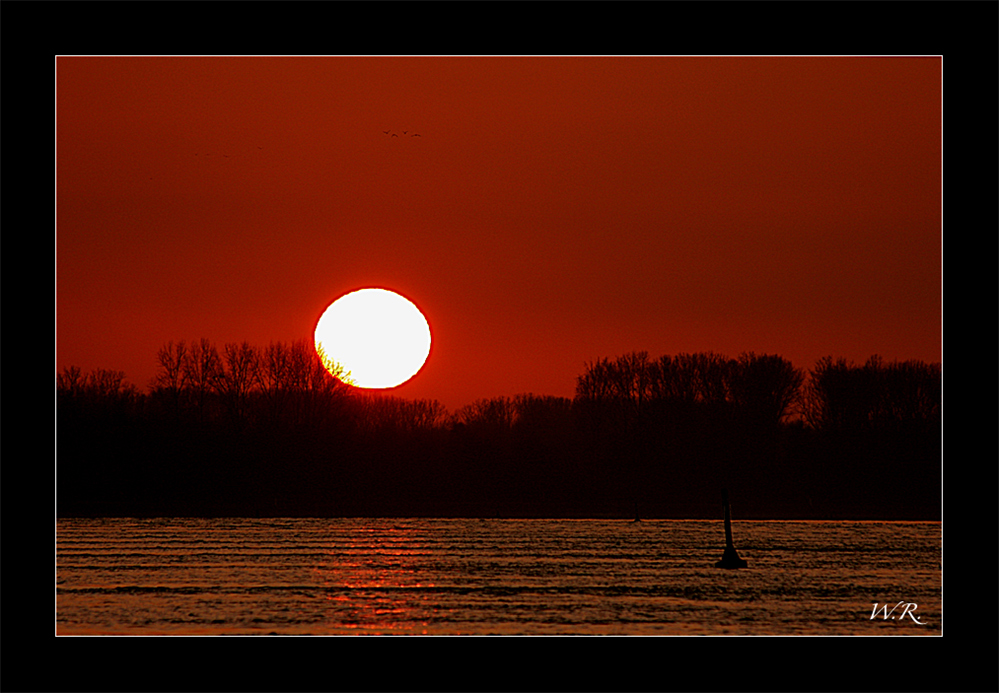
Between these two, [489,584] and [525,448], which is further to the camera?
[525,448]

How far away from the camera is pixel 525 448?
102875 millimetres

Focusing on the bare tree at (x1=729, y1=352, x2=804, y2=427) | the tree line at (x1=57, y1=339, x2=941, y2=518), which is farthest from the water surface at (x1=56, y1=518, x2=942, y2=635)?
the bare tree at (x1=729, y1=352, x2=804, y2=427)

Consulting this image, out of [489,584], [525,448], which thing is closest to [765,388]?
[525,448]

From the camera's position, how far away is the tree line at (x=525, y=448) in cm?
8125

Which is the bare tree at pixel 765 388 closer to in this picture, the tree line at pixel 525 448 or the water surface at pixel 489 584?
the tree line at pixel 525 448

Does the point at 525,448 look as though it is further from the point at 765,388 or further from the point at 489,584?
the point at 489,584

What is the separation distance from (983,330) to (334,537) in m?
30.4

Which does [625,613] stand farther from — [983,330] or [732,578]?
[983,330]

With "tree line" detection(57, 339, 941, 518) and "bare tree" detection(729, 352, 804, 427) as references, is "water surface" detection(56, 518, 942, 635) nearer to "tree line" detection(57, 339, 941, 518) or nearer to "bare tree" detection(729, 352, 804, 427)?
"tree line" detection(57, 339, 941, 518)

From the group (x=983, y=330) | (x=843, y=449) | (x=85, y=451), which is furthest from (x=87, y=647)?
(x=843, y=449)

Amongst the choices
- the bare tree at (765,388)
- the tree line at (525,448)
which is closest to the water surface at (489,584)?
the tree line at (525,448)

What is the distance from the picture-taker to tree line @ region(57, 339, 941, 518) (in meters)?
81.2

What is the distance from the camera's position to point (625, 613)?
2080 cm
